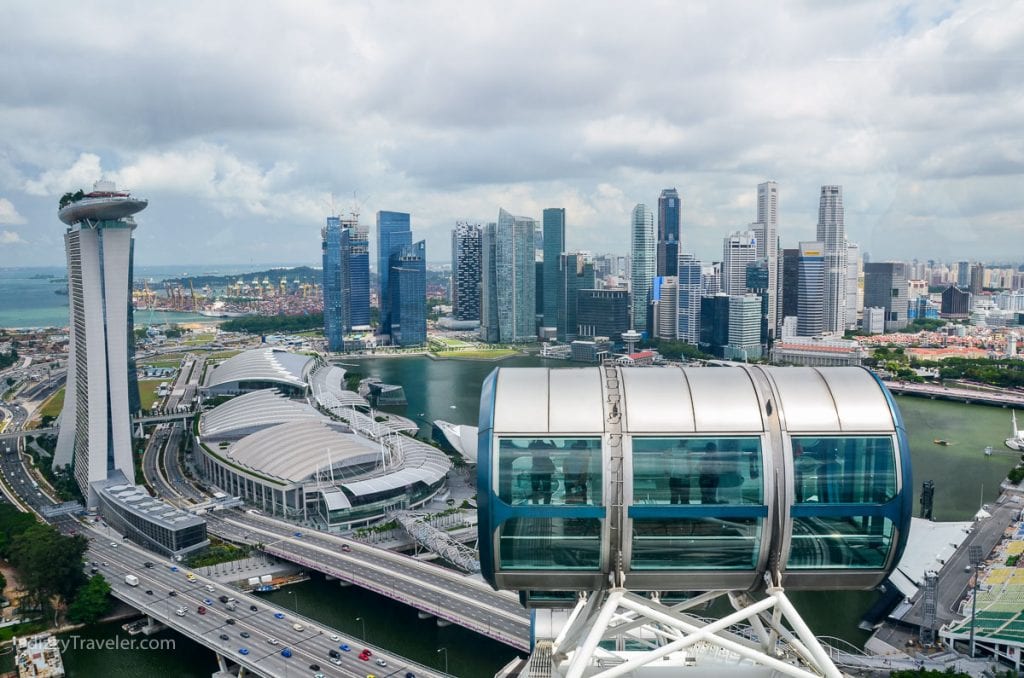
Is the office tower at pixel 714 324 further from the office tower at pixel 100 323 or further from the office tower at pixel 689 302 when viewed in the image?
the office tower at pixel 100 323

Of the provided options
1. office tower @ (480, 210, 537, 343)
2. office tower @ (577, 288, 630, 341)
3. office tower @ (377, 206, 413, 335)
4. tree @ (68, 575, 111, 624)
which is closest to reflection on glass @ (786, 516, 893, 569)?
tree @ (68, 575, 111, 624)

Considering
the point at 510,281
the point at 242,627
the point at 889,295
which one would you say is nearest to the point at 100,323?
the point at 242,627

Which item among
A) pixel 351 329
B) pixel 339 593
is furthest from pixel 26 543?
pixel 351 329

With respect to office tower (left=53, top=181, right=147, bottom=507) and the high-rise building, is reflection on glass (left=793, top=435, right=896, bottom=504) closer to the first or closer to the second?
office tower (left=53, top=181, right=147, bottom=507)

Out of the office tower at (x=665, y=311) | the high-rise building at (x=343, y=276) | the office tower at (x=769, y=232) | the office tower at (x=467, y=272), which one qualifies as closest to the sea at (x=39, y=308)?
the high-rise building at (x=343, y=276)

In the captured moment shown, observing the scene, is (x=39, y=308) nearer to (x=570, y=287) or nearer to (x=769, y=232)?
(x=570, y=287)
